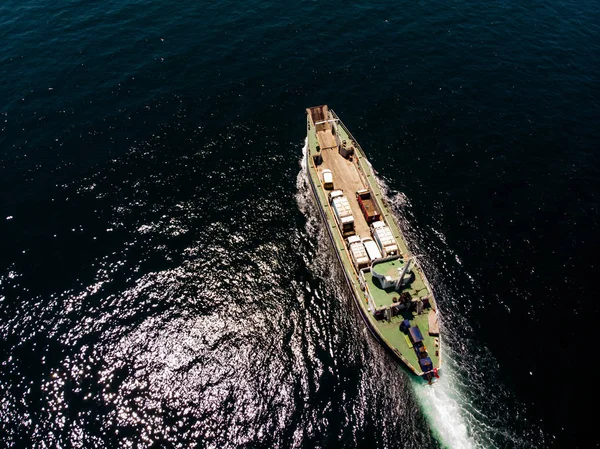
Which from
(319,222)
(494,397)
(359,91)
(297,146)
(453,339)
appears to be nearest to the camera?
(494,397)

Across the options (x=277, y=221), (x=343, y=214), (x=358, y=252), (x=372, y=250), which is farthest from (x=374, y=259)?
(x=277, y=221)

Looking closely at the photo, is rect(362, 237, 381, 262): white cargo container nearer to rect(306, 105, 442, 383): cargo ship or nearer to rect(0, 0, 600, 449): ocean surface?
rect(306, 105, 442, 383): cargo ship

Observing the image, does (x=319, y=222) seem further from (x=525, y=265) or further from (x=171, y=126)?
(x=171, y=126)

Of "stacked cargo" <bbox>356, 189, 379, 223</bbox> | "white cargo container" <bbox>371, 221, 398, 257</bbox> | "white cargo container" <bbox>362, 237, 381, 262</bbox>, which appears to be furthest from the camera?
"stacked cargo" <bbox>356, 189, 379, 223</bbox>

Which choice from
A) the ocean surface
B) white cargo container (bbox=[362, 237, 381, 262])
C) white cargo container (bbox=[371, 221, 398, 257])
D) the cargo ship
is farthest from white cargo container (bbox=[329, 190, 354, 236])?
the ocean surface

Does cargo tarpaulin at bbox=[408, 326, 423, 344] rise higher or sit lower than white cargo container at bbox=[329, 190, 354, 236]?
lower

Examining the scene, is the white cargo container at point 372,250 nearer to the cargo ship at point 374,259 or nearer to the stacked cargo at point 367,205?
the cargo ship at point 374,259

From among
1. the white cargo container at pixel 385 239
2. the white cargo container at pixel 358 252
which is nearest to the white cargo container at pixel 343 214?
the white cargo container at pixel 358 252

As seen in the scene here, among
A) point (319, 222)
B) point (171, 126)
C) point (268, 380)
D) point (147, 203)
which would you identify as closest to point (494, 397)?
point (268, 380)
